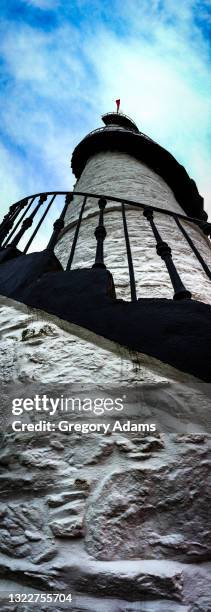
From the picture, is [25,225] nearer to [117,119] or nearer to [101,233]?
[101,233]

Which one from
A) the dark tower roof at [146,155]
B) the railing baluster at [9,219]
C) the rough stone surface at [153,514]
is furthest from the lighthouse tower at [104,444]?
the dark tower roof at [146,155]

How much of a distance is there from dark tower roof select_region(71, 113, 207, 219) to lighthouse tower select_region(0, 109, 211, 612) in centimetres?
866

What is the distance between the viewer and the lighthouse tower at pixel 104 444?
98 centimetres

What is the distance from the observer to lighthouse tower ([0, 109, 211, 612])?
98 cm

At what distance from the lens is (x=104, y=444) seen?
1.25 meters

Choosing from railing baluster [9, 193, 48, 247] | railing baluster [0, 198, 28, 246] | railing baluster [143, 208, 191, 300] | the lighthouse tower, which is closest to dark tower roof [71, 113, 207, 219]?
railing baluster [0, 198, 28, 246]

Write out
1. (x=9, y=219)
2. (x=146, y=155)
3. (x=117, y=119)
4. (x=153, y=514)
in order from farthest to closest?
(x=117, y=119) → (x=146, y=155) → (x=9, y=219) → (x=153, y=514)

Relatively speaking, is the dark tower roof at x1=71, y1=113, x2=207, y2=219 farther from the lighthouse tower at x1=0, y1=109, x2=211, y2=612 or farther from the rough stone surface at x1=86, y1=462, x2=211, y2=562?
the rough stone surface at x1=86, y1=462, x2=211, y2=562

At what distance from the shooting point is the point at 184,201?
11.0m

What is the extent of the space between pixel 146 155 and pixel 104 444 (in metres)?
9.85

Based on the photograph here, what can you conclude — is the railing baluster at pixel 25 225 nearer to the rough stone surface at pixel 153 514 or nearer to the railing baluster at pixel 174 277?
the railing baluster at pixel 174 277

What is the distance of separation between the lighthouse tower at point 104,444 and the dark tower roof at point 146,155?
8.66m

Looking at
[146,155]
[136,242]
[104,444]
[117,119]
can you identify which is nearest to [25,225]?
[136,242]

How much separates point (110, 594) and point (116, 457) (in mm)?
368
